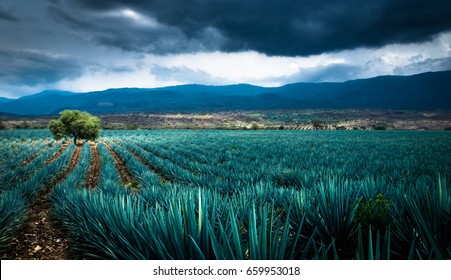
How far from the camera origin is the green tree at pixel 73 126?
2062cm

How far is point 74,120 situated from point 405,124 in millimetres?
50209

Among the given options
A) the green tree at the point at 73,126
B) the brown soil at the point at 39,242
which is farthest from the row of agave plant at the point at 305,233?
the green tree at the point at 73,126

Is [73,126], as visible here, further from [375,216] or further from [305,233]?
[375,216]

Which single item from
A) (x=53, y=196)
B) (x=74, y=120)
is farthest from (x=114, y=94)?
(x=53, y=196)

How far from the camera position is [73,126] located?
20656 millimetres

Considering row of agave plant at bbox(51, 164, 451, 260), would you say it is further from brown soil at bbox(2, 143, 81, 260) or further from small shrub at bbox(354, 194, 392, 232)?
brown soil at bbox(2, 143, 81, 260)

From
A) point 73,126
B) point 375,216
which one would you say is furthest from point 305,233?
point 73,126

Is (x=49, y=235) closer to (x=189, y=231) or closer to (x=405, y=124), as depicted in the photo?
(x=189, y=231)

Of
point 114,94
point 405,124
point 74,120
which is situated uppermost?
point 114,94

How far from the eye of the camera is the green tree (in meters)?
20.6

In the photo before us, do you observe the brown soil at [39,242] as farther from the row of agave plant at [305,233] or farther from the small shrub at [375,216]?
the small shrub at [375,216]

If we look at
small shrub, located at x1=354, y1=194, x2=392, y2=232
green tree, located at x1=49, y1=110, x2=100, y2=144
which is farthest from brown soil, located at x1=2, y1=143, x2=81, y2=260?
green tree, located at x1=49, y1=110, x2=100, y2=144
